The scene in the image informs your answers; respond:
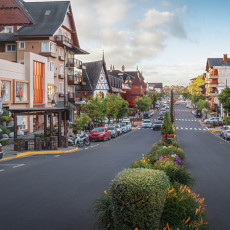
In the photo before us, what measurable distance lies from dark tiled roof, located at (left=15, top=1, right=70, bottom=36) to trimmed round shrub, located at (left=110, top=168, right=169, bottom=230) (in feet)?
131

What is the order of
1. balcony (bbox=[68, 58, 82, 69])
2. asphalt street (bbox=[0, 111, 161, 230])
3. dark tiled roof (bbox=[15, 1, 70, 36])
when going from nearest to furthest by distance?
asphalt street (bbox=[0, 111, 161, 230]) → dark tiled roof (bbox=[15, 1, 70, 36]) → balcony (bbox=[68, 58, 82, 69])

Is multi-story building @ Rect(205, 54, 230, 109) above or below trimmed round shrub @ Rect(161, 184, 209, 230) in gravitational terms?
above

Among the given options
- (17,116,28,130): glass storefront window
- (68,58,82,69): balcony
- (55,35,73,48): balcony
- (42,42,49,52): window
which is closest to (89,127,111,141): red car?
(17,116,28,130): glass storefront window

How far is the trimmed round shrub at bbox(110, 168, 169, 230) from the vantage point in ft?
18.0

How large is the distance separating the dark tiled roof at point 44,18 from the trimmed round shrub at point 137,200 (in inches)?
1574

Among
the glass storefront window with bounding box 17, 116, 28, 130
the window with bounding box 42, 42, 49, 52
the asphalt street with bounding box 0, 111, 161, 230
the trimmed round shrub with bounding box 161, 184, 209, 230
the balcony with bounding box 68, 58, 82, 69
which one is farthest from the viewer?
the balcony with bounding box 68, 58, 82, 69

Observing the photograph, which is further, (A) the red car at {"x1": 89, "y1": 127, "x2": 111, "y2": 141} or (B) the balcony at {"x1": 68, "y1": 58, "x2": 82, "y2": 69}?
(B) the balcony at {"x1": 68, "y1": 58, "x2": 82, "y2": 69}

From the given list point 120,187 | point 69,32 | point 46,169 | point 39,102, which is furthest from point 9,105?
point 120,187

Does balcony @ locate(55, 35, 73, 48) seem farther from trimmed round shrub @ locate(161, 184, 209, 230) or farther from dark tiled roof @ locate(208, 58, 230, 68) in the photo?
dark tiled roof @ locate(208, 58, 230, 68)

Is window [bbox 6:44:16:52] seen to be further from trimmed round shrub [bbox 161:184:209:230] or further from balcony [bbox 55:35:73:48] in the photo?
trimmed round shrub [bbox 161:184:209:230]

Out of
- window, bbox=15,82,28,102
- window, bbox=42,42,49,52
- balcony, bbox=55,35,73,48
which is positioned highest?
balcony, bbox=55,35,73,48

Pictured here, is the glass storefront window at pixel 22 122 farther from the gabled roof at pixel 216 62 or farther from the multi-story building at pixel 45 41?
the gabled roof at pixel 216 62

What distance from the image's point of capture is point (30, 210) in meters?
8.64

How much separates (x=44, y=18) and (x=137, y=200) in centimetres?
4506
